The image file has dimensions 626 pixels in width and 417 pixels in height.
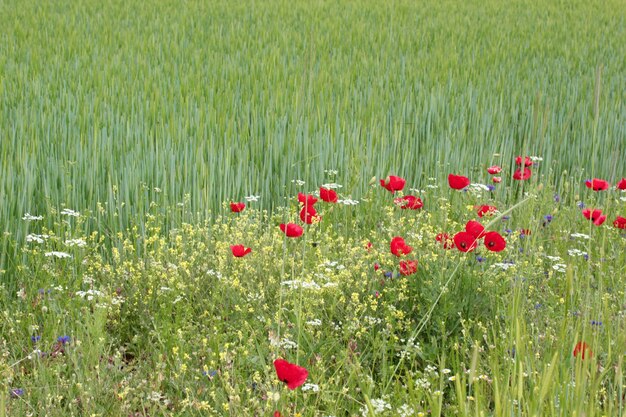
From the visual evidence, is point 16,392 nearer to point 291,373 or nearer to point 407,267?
point 291,373

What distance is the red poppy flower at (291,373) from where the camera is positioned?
1532mm

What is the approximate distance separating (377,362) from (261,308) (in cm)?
40

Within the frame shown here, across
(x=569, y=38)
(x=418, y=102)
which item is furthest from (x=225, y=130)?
(x=569, y=38)

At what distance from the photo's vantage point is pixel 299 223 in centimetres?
345

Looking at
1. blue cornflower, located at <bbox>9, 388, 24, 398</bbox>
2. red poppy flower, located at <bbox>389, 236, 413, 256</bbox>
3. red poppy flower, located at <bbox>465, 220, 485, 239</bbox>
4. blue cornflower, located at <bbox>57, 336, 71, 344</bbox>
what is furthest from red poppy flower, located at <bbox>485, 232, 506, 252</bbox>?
blue cornflower, located at <bbox>9, 388, 24, 398</bbox>

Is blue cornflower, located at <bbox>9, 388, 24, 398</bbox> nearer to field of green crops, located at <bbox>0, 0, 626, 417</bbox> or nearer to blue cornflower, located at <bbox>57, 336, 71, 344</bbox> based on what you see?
field of green crops, located at <bbox>0, 0, 626, 417</bbox>

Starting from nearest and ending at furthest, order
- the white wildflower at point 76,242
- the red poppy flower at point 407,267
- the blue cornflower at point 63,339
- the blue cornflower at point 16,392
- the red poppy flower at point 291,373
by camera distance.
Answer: the red poppy flower at point 291,373 < the blue cornflower at point 16,392 < the blue cornflower at point 63,339 < the red poppy flower at point 407,267 < the white wildflower at point 76,242

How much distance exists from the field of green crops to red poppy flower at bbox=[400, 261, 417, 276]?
3.5 inches

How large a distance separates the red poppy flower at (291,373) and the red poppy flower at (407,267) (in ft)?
3.31

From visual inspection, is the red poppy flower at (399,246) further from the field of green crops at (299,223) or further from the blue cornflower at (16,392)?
the blue cornflower at (16,392)

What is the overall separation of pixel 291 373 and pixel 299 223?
75.4 inches

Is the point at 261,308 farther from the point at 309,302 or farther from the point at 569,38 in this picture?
the point at 569,38

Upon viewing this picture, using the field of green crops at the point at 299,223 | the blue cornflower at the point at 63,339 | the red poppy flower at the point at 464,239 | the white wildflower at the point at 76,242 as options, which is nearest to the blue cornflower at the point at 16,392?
the field of green crops at the point at 299,223

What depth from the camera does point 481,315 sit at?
2.62 metres
